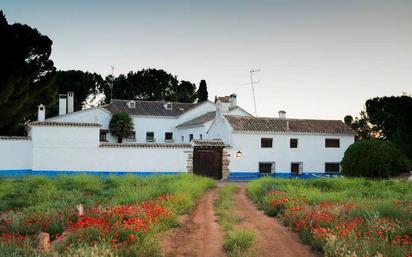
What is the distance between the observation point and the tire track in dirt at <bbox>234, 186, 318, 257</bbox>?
8.91 metres

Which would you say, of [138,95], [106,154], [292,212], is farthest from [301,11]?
[138,95]

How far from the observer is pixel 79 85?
204 ft

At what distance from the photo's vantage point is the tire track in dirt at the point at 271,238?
8906mm

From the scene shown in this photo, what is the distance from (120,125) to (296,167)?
19.6 m

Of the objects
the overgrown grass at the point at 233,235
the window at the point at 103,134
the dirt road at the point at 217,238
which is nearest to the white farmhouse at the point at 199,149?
the window at the point at 103,134

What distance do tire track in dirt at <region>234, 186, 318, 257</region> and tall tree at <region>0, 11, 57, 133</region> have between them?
14418 mm

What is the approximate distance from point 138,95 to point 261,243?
6348 centimetres

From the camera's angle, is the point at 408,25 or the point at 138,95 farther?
the point at 138,95

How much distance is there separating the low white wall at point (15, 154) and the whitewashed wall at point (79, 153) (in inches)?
68.3

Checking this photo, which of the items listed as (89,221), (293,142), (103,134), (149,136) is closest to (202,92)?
(149,136)

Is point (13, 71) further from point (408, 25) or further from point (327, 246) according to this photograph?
point (408, 25)

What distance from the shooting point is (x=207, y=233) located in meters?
10.7

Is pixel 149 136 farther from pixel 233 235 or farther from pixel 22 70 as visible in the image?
pixel 233 235

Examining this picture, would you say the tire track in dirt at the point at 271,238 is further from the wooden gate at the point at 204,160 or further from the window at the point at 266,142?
the window at the point at 266,142
